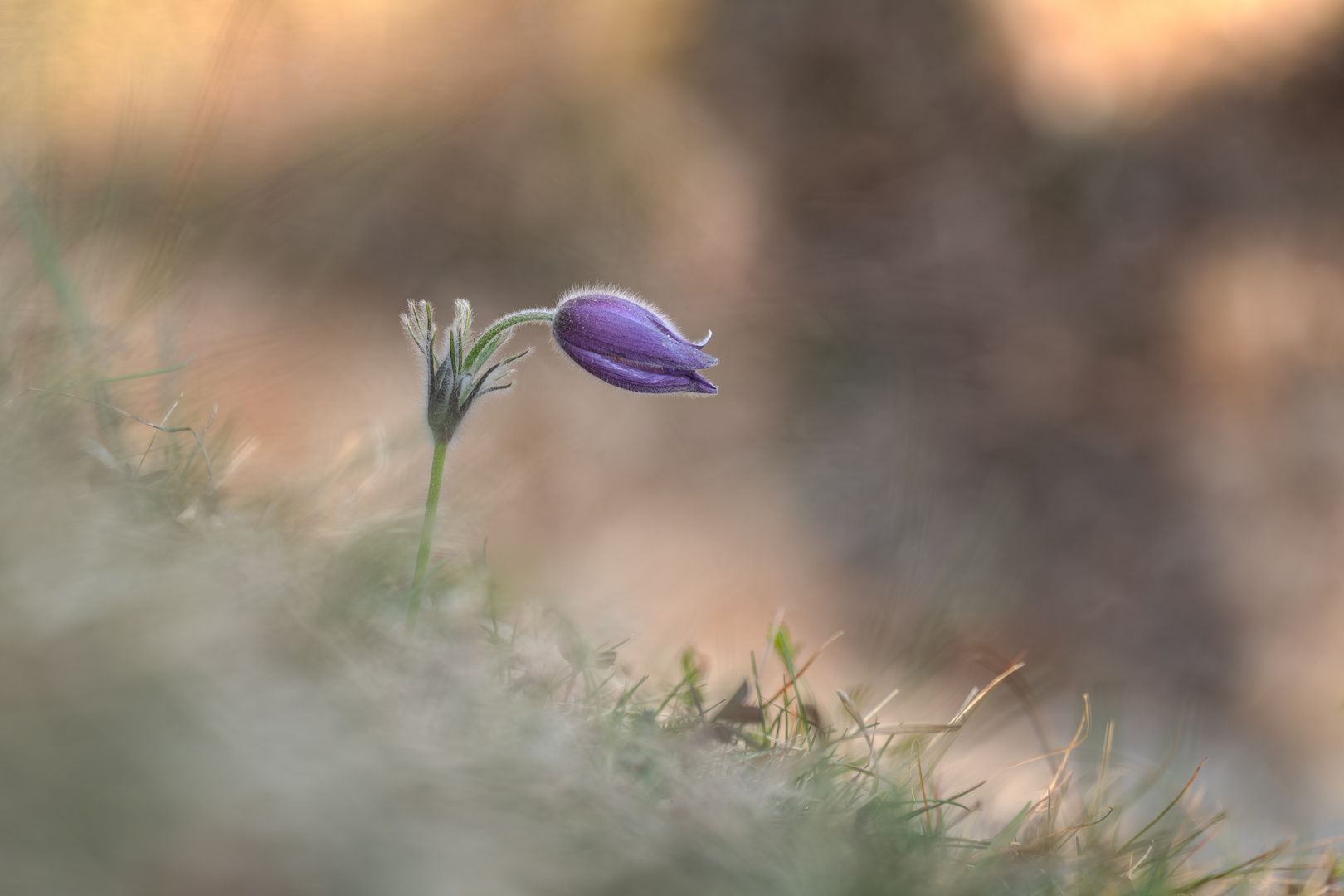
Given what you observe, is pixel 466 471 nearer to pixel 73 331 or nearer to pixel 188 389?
pixel 188 389

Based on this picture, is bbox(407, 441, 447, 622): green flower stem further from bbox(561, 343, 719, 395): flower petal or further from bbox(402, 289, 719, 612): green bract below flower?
bbox(561, 343, 719, 395): flower petal

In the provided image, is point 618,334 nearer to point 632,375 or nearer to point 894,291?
point 632,375

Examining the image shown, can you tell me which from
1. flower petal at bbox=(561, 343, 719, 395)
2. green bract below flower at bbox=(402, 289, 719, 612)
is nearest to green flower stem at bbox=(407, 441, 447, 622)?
green bract below flower at bbox=(402, 289, 719, 612)

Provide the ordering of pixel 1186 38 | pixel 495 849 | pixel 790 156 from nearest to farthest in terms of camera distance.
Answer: pixel 495 849
pixel 1186 38
pixel 790 156

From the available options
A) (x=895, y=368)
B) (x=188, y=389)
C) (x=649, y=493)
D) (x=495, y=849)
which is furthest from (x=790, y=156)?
(x=495, y=849)

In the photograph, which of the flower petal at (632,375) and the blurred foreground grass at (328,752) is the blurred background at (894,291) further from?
the blurred foreground grass at (328,752)

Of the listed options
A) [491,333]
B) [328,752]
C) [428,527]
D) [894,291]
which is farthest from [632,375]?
[894,291]
